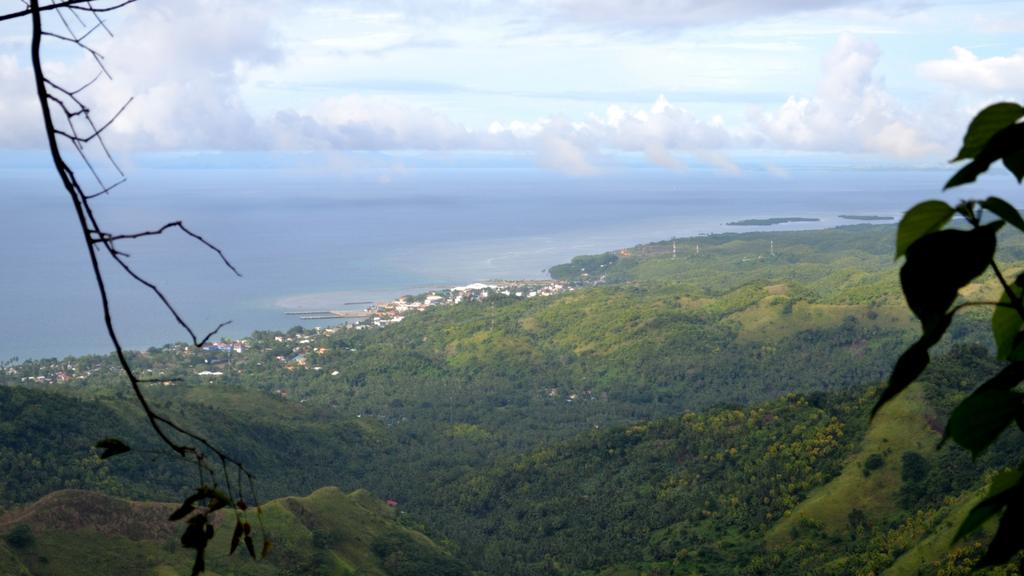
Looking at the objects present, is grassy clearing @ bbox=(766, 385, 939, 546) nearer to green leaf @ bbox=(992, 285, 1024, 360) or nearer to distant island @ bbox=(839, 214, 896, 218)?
green leaf @ bbox=(992, 285, 1024, 360)

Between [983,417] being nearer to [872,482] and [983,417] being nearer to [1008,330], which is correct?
[1008,330]

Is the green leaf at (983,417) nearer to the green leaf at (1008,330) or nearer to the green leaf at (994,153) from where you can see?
the green leaf at (1008,330)

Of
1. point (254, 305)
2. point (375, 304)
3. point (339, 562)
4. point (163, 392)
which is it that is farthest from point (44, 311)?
point (339, 562)

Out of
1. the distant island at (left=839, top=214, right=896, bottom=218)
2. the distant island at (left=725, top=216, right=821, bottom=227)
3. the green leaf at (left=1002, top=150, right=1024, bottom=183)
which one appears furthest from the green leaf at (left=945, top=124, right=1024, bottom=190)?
the distant island at (left=839, top=214, right=896, bottom=218)

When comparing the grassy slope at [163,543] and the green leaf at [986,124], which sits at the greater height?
the green leaf at [986,124]

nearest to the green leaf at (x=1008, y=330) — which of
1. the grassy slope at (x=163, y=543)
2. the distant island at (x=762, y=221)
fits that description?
the grassy slope at (x=163, y=543)

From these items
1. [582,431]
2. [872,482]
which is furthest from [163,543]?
[582,431]
